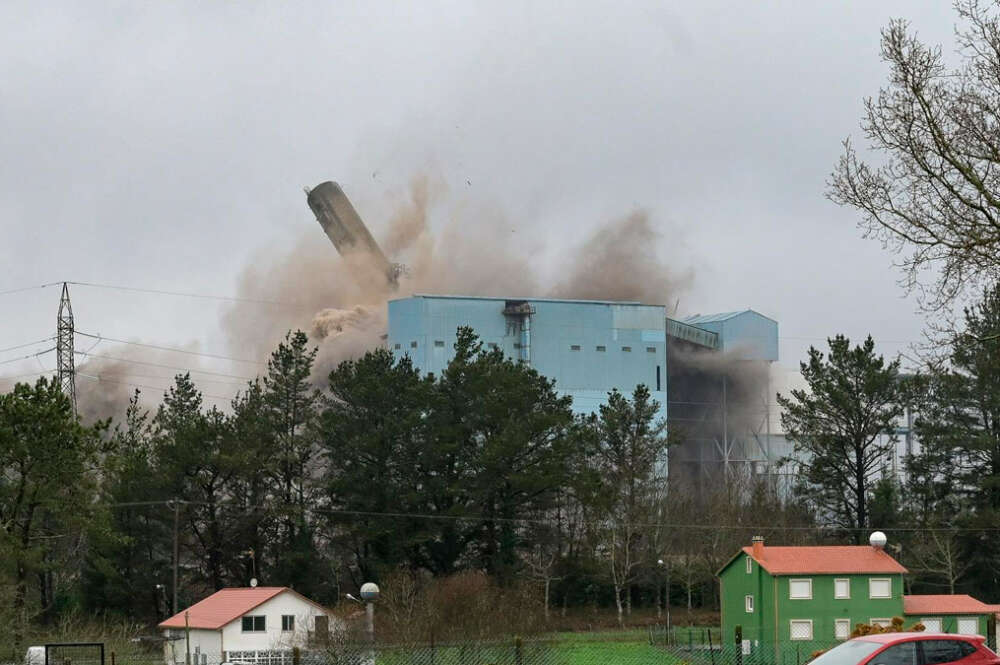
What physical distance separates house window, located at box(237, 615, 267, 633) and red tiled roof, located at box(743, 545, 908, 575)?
18.2m

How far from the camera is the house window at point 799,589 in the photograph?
Result: 5356 cm

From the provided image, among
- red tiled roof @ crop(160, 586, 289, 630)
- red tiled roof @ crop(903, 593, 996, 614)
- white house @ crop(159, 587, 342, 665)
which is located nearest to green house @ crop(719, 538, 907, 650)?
red tiled roof @ crop(903, 593, 996, 614)

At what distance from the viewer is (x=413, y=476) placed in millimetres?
66688

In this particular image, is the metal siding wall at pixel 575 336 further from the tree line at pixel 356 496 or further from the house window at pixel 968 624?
the house window at pixel 968 624

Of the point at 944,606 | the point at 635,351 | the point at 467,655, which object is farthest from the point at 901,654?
the point at 635,351

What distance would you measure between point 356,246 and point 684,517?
42565mm

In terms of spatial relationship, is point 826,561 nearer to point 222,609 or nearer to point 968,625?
point 968,625

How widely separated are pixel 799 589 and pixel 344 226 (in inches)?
2434

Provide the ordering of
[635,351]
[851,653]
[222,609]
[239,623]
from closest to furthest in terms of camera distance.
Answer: [851,653]
[239,623]
[222,609]
[635,351]

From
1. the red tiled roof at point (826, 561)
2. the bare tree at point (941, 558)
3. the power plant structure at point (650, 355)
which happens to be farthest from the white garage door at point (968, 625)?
the power plant structure at point (650, 355)

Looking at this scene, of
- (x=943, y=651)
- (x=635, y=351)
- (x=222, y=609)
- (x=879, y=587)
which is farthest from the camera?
(x=635, y=351)

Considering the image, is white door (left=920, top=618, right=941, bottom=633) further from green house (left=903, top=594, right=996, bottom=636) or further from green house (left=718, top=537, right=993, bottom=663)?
green house (left=718, top=537, right=993, bottom=663)

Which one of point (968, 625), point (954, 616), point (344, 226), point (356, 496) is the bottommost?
point (968, 625)

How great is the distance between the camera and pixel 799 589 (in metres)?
53.6
